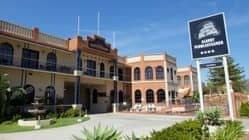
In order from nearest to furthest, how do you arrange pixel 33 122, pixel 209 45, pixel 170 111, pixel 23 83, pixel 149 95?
pixel 209 45 → pixel 33 122 → pixel 23 83 → pixel 170 111 → pixel 149 95

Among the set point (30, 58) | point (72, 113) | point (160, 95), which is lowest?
point (72, 113)

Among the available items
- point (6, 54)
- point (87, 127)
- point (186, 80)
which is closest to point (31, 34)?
point (6, 54)

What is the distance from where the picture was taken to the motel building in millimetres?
20484

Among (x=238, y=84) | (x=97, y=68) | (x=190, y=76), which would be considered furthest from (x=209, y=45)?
(x=190, y=76)

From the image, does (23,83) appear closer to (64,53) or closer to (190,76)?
(64,53)

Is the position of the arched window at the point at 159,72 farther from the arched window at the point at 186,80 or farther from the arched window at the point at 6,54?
the arched window at the point at 6,54

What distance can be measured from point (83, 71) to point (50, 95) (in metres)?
5.52

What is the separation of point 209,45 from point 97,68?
19.6m

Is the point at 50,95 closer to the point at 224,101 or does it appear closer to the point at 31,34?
the point at 31,34

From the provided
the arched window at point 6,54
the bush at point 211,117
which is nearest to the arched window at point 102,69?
the arched window at point 6,54

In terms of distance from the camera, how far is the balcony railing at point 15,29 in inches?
753

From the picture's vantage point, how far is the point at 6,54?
64.6ft

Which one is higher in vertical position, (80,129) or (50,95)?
(50,95)

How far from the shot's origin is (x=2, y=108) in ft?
55.4
